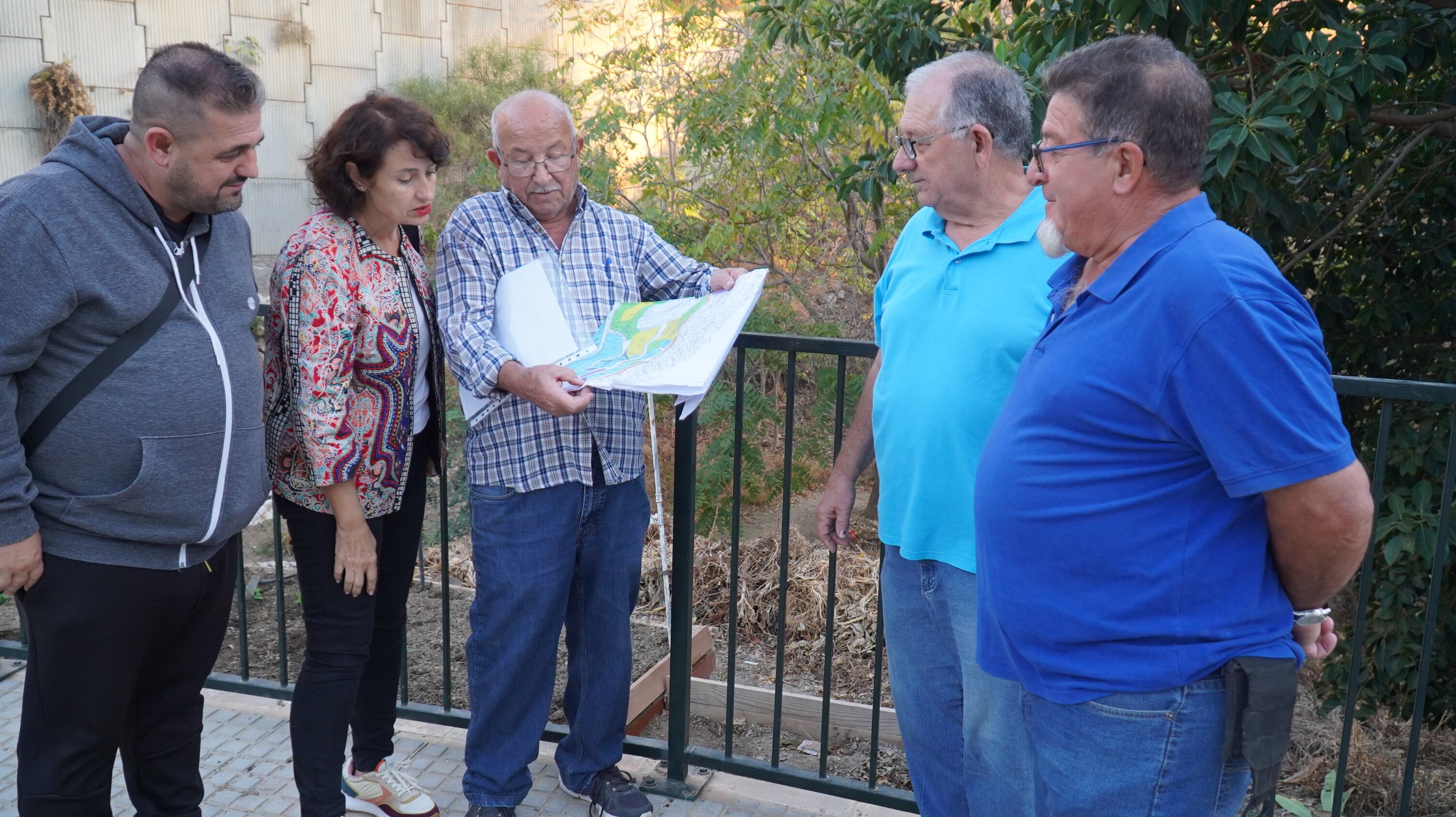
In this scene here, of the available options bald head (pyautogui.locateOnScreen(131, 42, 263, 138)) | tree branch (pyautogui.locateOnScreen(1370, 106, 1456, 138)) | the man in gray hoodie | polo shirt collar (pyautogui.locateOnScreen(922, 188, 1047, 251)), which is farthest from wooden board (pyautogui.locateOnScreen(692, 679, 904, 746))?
tree branch (pyautogui.locateOnScreen(1370, 106, 1456, 138))

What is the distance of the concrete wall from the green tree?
24.2 feet

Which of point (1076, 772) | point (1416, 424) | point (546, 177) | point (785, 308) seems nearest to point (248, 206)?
point (785, 308)

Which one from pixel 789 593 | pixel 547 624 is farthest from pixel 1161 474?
pixel 789 593

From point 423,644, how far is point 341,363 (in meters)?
2.53

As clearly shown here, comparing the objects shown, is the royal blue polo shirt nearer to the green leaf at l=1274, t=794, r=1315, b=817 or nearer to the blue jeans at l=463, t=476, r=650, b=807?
the blue jeans at l=463, t=476, r=650, b=807

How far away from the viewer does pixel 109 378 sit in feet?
6.91

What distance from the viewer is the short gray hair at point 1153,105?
5.02ft

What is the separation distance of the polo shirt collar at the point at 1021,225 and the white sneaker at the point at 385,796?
206cm

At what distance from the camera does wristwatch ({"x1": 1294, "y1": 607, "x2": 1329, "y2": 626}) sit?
1.62m

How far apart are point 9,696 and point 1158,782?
3.70 metres

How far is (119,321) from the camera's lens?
2096 millimetres

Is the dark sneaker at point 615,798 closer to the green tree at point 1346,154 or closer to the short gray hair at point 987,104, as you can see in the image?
the short gray hair at point 987,104

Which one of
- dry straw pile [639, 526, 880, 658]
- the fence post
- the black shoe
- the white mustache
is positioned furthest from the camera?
dry straw pile [639, 526, 880, 658]

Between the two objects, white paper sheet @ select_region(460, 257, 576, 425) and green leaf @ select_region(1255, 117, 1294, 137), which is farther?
green leaf @ select_region(1255, 117, 1294, 137)
